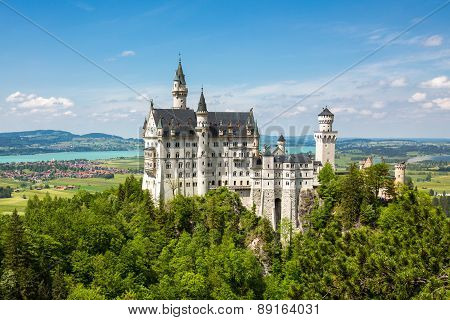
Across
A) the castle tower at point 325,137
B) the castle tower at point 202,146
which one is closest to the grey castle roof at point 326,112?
the castle tower at point 325,137

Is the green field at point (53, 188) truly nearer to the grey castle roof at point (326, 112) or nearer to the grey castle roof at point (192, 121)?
the grey castle roof at point (192, 121)

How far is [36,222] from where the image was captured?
2079 inches

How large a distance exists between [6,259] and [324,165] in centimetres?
4774

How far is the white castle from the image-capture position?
224ft

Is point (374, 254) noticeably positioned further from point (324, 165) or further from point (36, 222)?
→ point (324, 165)

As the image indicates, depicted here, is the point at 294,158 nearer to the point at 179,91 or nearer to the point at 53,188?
the point at 179,91

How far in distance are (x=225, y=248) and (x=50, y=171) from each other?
115 meters

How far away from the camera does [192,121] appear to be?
7181cm

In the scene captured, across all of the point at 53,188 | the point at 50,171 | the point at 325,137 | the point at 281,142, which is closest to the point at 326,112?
the point at 325,137

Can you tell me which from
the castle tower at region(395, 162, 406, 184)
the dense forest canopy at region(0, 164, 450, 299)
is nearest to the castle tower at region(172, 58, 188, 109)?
the dense forest canopy at region(0, 164, 450, 299)

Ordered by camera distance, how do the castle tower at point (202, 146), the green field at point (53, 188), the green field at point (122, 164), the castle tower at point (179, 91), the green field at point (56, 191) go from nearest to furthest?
the castle tower at point (202, 146), the castle tower at point (179, 91), the green field at point (56, 191), the green field at point (53, 188), the green field at point (122, 164)

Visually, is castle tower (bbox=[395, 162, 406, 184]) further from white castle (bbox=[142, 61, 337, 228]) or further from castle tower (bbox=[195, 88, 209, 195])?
castle tower (bbox=[195, 88, 209, 195])

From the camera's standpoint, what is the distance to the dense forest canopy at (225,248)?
1006 inches

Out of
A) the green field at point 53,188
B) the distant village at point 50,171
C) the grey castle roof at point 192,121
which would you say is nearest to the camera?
the grey castle roof at point 192,121
